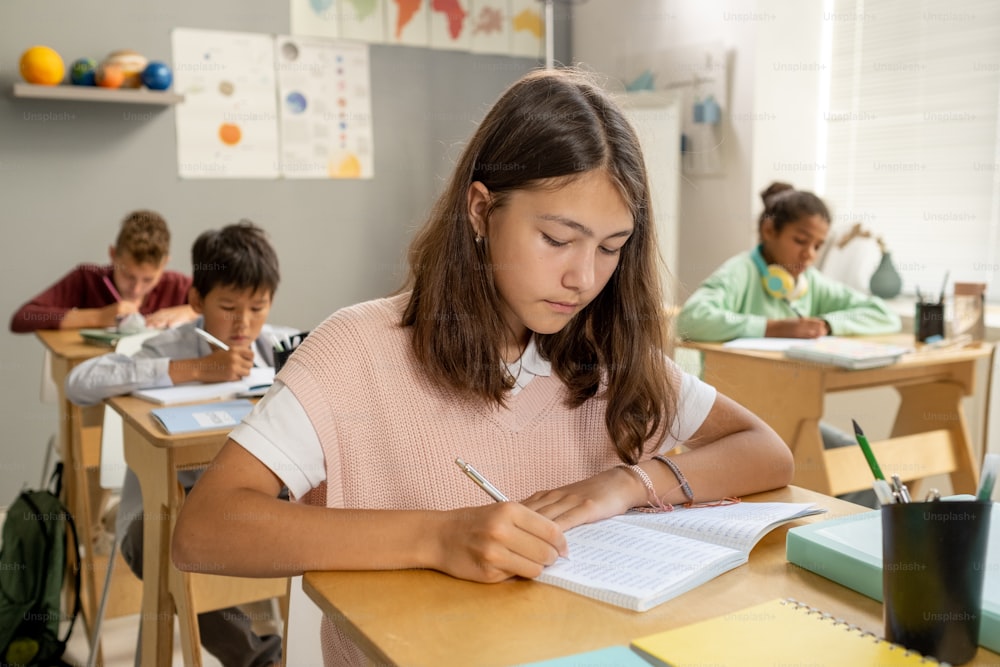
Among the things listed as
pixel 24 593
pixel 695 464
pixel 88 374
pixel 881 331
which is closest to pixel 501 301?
pixel 695 464

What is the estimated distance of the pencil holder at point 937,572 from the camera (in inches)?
26.6

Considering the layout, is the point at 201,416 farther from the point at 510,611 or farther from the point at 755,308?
the point at 755,308

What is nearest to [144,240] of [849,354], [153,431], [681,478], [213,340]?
[213,340]

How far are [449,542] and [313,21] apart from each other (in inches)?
144

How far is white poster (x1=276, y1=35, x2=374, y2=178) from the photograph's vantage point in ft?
13.4

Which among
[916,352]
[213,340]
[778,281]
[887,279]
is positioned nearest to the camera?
[213,340]

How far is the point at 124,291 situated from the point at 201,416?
1.78 meters

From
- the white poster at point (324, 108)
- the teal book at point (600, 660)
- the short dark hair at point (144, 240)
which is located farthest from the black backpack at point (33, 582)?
the white poster at point (324, 108)

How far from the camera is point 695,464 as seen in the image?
3.79 feet

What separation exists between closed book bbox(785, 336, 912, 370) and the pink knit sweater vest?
1486 mm

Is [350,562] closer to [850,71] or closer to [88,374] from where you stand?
[88,374]

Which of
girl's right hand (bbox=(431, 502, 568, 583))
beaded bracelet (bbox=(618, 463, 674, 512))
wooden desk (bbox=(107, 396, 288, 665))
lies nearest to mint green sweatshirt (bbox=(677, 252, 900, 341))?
wooden desk (bbox=(107, 396, 288, 665))

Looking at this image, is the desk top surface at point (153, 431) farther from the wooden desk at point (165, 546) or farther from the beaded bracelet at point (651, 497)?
the beaded bracelet at point (651, 497)

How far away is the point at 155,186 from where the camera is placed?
150 inches
